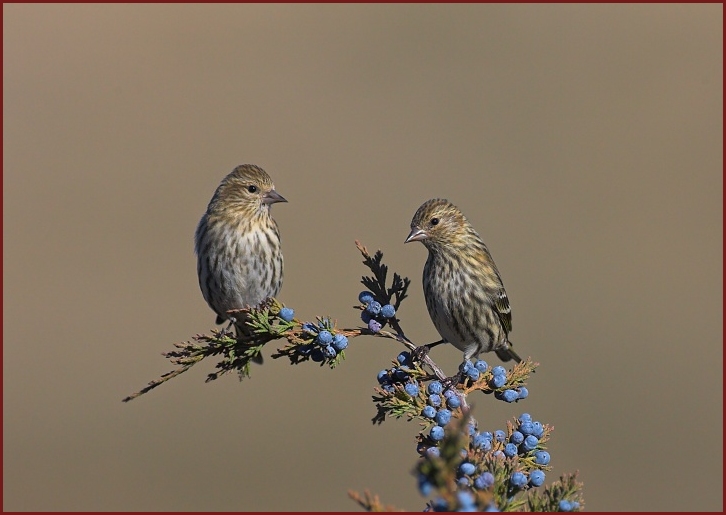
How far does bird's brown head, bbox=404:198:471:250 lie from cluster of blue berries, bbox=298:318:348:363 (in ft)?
6.33

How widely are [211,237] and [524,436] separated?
431 centimetres

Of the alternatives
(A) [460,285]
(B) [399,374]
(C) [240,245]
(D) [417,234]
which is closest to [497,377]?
(B) [399,374]

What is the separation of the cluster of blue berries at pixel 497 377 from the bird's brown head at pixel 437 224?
76.2 inches

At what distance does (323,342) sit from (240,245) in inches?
131

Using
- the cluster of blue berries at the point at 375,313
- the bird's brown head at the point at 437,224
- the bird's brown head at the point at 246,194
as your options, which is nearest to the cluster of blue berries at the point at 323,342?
the cluster of blue berries at the point at 375,313

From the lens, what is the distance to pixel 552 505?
3.14 metres

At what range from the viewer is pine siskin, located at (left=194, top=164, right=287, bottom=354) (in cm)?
729

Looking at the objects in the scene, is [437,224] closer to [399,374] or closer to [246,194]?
[246,194]

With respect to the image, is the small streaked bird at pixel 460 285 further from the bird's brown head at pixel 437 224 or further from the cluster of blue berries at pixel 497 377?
the cluster of blue berries at pixel 497 377

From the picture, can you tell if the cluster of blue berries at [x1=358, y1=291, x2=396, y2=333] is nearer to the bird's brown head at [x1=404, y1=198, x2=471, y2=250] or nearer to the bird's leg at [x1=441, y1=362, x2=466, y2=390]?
the bird's leg at [x1=441, y1=362, x2=466, y2=390]

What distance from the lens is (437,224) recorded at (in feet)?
20.7

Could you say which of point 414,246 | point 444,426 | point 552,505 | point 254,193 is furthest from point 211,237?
point 414,246

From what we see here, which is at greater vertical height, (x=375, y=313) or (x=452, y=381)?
(x=375, y=313)

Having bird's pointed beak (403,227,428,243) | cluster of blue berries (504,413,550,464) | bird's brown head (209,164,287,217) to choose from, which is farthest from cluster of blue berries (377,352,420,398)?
bird's brown head (209,164,287,217)
